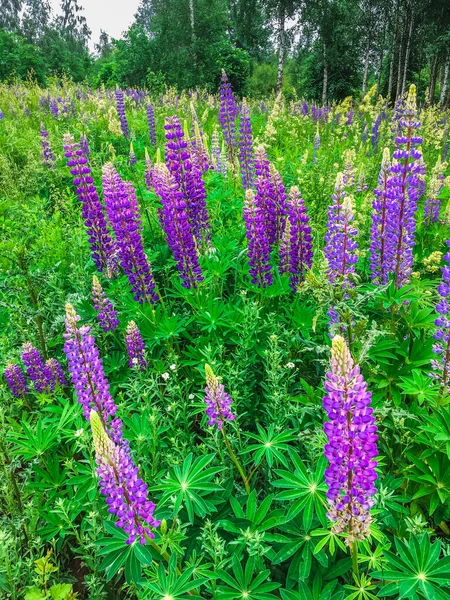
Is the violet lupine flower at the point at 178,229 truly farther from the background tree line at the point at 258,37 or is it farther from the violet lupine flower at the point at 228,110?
the background tree line at the point at 258,37

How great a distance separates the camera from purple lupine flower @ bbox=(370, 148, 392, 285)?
2.49 meters

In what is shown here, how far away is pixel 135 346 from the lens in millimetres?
2549

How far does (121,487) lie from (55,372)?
1600 mm

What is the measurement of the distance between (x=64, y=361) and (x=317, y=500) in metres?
2.11

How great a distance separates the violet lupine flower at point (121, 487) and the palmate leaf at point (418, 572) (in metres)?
0.81

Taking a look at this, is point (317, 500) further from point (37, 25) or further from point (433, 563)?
point (37, 25)

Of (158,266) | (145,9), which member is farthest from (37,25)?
(158,266)

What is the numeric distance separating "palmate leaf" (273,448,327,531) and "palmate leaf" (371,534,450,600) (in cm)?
26

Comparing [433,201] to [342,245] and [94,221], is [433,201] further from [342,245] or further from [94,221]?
[94,221]

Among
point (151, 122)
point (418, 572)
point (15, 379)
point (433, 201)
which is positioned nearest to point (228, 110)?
point (151, 122)

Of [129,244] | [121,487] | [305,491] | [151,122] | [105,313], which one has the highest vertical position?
[151,122]

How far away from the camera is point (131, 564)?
4.75 ft

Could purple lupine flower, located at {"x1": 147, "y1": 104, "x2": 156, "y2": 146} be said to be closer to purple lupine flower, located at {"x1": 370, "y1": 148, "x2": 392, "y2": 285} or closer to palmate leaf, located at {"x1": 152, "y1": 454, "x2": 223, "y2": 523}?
purple lupine flower, located at {"x1": 370, "y1": 148, "x2": 392, "y2": 285}

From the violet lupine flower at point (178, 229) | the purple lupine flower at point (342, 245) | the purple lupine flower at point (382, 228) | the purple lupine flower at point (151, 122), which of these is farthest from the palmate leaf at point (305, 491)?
the purple lupine flower at point (151, 122)
